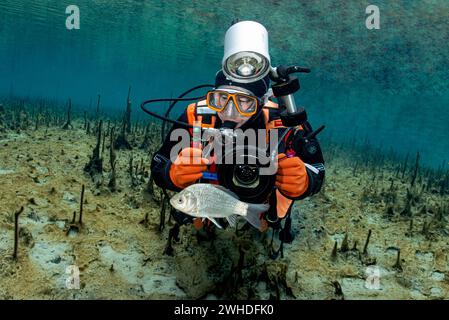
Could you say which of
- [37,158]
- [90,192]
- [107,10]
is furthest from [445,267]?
[107,10]

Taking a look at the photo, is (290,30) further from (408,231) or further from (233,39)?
(233,39)

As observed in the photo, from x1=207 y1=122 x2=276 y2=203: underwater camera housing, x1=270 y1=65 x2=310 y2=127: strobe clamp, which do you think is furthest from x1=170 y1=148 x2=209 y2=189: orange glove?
x1=270 y1=65 x2=310 y2=127: strobe clamp

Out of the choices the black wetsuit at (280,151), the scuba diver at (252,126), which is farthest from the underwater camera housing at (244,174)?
the black wetsuit at (280,151)

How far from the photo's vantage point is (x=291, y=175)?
2650 millimetres

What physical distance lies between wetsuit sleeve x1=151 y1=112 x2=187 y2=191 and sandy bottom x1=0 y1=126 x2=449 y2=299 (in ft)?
3.49

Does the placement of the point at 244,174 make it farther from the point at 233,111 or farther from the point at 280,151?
the point at 233,111

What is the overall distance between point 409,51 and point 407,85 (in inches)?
344

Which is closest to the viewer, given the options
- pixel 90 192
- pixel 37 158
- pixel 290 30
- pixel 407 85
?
pixel 90 192

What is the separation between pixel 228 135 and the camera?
2617 millimetres

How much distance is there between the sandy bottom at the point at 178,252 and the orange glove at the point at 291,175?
3.26 ft

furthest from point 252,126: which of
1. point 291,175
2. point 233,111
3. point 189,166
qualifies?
point 189,166

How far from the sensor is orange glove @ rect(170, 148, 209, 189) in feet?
8.51

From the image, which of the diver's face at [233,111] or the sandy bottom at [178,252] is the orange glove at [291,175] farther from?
the sandy bottom at [178,252]

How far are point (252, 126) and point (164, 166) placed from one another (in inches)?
37.8
